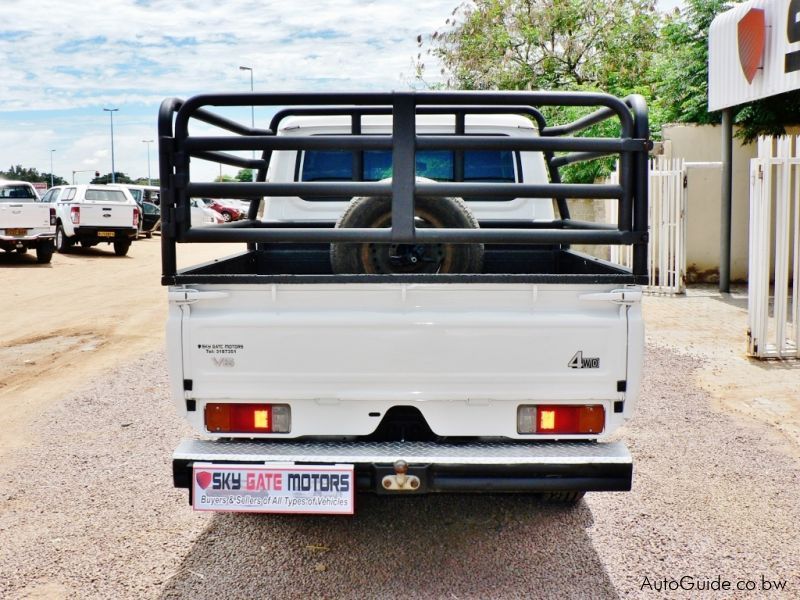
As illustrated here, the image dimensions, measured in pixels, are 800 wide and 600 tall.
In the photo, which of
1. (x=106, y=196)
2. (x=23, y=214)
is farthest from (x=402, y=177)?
(x=106, y=196)

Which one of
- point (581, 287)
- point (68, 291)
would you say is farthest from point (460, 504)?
point (68, 291)

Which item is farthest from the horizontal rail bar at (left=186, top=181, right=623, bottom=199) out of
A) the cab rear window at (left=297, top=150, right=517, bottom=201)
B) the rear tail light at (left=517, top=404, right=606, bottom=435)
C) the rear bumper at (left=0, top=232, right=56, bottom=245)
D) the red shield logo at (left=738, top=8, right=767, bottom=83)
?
the rear bumper at (left=0, top=232, right=56, bottom=245)

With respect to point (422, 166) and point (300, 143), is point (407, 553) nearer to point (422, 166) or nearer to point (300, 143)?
point (300, 143)

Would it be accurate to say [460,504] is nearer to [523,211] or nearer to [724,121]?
[523,211]

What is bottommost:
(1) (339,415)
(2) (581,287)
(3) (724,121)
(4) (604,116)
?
(1) (339,415)

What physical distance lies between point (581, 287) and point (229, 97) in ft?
5.33

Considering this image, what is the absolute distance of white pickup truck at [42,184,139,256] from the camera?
22.0 metres

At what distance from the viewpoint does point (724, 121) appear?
1289 centimetres

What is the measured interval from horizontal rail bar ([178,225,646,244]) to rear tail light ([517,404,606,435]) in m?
0.71

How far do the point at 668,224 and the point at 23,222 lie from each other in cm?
1400

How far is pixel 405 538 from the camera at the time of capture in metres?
4.05

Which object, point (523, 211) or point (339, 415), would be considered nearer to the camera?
point (339, 415)

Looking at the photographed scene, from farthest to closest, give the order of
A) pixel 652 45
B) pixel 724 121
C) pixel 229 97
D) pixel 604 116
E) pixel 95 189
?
pixel 652 45, pixel 95 189, pixel 724 121, pixel 604 116, pixel 229 97

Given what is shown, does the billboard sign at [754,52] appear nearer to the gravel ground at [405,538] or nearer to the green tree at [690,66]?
the green tree at [690,66]
